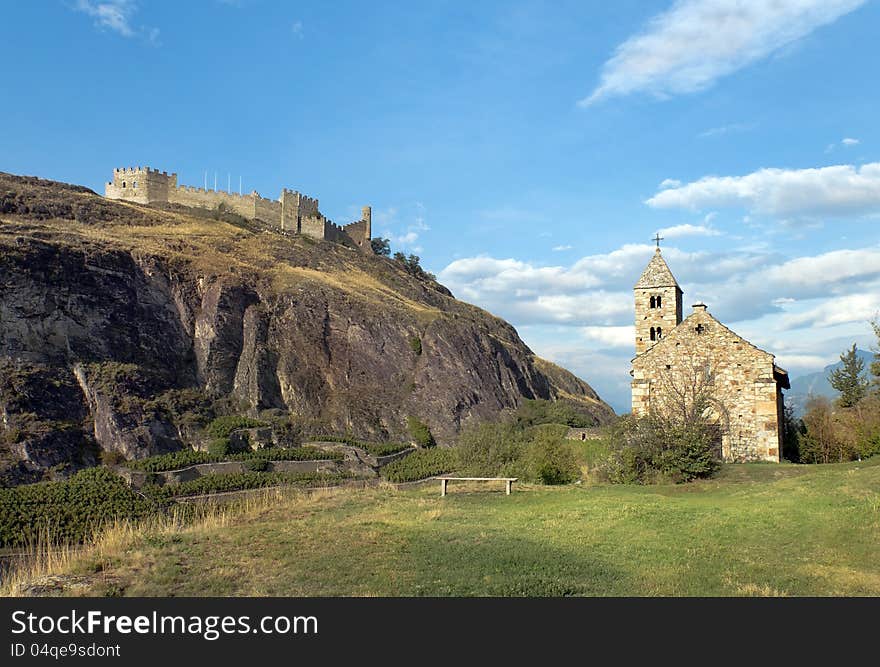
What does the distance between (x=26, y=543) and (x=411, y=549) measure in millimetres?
14011

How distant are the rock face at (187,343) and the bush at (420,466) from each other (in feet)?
29.2

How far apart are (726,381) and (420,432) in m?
24.2

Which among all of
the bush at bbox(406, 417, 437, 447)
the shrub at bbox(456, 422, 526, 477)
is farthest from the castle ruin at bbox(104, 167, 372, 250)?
the shrub at bbox(456, 422, 526, 477)

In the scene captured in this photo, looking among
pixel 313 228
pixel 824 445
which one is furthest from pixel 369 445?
pixel 313 228

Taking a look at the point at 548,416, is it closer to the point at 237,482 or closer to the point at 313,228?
the point at 237,482

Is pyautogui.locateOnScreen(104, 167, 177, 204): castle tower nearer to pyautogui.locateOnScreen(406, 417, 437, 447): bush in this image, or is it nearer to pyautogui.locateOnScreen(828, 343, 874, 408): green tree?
pyautogui.locateOnScreen(406, 417, 437, 447): bush

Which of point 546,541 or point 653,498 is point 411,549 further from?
point 653,498

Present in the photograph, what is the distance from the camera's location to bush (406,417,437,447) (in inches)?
2016

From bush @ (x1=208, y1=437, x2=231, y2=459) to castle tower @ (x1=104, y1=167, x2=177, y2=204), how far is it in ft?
160

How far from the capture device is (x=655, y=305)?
40531 millimetres

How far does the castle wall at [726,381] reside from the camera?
31516mm

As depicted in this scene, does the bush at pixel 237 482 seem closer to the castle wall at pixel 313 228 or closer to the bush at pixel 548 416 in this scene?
the bush at pixel 548 416
